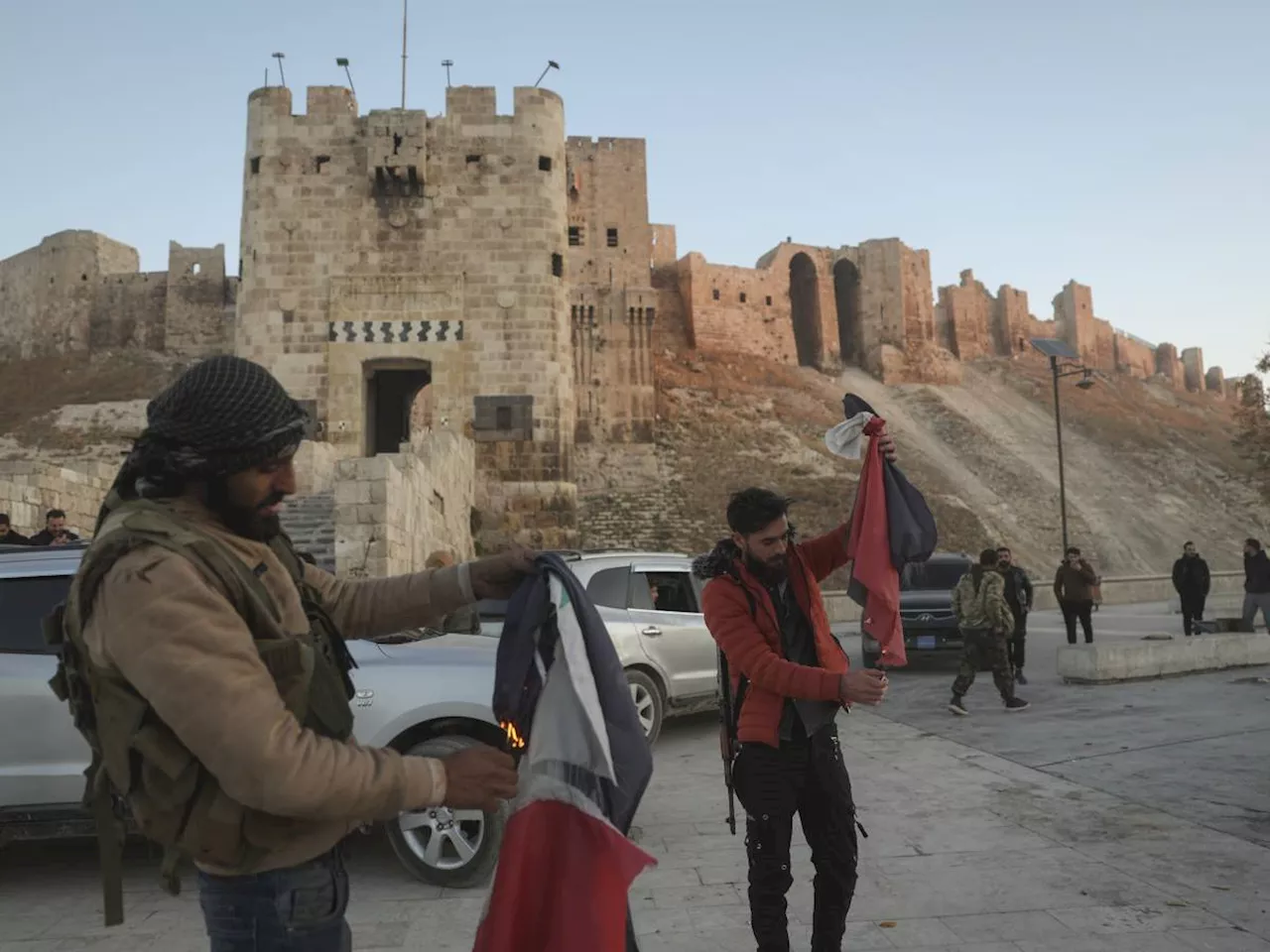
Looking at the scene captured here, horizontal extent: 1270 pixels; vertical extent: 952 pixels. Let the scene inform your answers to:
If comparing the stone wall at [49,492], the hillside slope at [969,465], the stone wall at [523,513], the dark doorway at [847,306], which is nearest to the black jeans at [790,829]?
the stone wall at [49,492]

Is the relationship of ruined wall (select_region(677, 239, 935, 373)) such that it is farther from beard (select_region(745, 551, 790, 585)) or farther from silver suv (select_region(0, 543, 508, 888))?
beard (select_region(745, 551, 790, 585))

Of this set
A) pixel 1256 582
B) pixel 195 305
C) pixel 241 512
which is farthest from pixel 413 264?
pixel 195 305

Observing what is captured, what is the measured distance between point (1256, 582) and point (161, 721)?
1487 cm

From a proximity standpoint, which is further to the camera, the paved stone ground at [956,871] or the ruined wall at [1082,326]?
the ruined wall at [1082,326]

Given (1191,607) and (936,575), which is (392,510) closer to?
(936,575)

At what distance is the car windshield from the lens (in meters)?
14.1

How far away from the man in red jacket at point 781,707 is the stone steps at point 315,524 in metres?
9.61

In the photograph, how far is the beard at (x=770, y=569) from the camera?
3.48m

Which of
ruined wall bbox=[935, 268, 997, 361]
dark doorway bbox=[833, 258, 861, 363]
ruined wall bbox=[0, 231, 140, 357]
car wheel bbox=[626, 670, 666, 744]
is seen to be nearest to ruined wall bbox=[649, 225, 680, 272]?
dark doorway bbox=[833, 258, 861, 363]

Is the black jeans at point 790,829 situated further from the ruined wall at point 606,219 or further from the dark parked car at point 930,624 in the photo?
the ruined wall at point 606,219

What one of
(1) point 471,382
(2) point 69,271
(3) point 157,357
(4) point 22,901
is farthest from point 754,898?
(2) point 69,271

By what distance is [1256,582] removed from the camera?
1305 cm

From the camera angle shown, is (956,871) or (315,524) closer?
(956,871)

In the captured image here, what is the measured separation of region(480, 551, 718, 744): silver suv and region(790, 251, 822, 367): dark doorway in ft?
156
